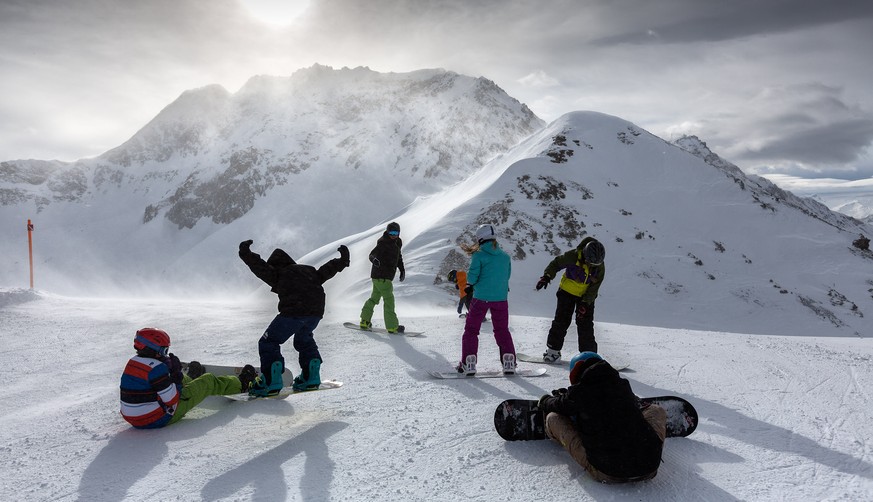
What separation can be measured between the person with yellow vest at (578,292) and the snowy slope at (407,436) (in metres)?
0.64

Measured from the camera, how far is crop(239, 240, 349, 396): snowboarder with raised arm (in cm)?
534

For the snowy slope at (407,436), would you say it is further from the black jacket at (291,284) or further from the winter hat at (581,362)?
the black jacket at (291,284)

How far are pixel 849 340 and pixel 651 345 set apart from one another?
450 cm

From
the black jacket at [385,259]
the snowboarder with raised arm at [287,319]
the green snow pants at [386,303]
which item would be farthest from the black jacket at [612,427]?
the black jacket at [385,259]

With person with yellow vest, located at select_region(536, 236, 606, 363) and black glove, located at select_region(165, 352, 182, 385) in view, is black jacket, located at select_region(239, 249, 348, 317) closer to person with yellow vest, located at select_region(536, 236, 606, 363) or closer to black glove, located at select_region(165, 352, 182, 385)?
black glove, located at select_region(165, 352, 182, 385)

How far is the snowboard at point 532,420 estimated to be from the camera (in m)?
4.24

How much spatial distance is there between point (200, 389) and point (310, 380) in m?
1.10

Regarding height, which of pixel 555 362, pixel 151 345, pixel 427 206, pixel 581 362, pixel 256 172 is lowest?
pixel 555 362

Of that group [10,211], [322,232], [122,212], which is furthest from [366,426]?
[10,211]

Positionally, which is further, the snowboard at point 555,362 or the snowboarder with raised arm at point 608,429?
the snowboard at point 555,362

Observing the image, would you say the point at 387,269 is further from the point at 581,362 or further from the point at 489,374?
the point at 581,362

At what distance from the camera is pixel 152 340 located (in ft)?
14.8

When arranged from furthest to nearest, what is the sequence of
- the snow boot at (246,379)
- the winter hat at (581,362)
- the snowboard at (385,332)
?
the snowboard at (385,332), the snow boot at (246,379), the winter hat at (581,362)

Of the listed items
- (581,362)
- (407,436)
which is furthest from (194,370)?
(581,362)
